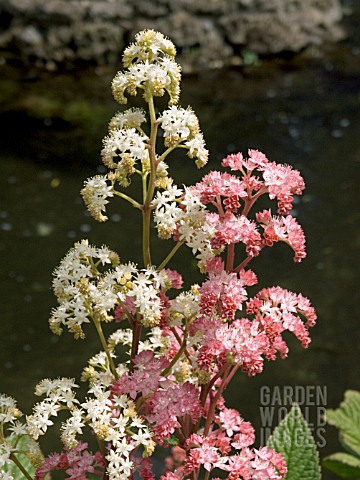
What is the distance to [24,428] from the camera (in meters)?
0.78

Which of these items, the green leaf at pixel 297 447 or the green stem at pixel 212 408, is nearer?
the green stem at pixel 212 408

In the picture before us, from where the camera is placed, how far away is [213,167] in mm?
3762

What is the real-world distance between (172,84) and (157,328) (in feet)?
0.77

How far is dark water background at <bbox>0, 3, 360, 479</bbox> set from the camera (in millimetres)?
2434

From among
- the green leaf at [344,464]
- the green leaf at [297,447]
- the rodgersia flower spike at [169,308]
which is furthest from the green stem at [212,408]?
the green leaf at [344,464]

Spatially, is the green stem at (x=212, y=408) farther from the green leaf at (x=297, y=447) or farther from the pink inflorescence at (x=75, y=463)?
the green leaf at (x=297, y=447)

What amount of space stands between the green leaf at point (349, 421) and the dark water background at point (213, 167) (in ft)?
2.80

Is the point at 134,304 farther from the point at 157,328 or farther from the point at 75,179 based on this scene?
the point at 75,179

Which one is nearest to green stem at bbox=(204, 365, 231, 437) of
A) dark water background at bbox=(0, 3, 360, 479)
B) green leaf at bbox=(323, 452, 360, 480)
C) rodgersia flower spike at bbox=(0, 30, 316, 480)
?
rodgersia flower spike at bbox=(0, 30, 316, 480)

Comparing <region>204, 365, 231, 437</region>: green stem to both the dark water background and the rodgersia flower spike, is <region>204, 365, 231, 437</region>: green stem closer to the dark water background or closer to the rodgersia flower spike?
the rodgersia flower spike

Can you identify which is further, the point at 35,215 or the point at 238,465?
the point at 35,215

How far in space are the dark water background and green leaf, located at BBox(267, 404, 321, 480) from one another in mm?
1106

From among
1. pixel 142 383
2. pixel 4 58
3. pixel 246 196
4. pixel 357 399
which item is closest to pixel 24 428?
pixel 142 383

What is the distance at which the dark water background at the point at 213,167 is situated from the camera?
2.43 m
